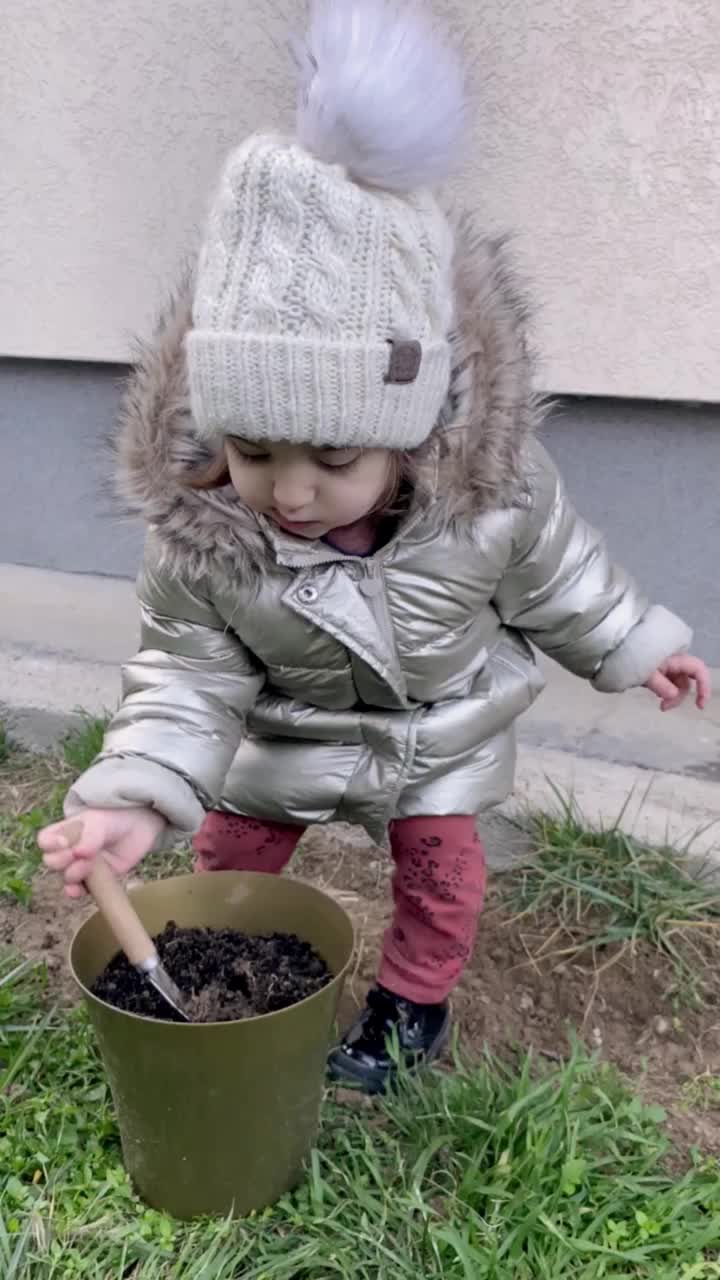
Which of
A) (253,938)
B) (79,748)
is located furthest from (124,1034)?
(79,748)

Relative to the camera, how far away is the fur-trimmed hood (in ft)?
5.27

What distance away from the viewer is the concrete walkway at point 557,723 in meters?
2.43

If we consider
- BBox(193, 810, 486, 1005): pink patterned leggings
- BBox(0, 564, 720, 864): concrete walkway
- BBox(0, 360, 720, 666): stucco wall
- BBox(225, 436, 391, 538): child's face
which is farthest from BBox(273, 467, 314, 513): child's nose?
BBox(0, 360, 720, 666): stucco wall

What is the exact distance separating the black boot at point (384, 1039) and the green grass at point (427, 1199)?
0.08 metres

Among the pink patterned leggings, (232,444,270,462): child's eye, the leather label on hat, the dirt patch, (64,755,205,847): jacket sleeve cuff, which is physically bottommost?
the dirt patch

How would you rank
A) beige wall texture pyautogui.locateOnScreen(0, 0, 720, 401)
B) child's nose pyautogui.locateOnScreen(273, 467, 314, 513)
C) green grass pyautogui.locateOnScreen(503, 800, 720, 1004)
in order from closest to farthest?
child's nose pyautogui.locateOnScreen(273, 467, 314, 513) < green grass pyautogui.locateOnScreen(503, 800, 720, 1004) < beige wall texture pyautogui.locateOnScreen(0, 0, 720, 401)

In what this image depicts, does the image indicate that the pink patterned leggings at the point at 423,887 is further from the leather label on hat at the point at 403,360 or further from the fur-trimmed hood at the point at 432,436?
the leather label on hat at the point at 403,360

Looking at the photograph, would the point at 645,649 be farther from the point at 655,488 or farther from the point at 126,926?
the point at 655,488

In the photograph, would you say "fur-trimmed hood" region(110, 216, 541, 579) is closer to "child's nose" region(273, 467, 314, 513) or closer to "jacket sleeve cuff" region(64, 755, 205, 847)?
"child's nose" region(273, 467, 314, 513)

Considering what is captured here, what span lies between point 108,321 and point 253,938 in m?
2.47

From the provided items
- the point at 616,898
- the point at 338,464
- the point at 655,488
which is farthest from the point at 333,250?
the point at 655,488

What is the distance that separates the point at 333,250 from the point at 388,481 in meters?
0.35

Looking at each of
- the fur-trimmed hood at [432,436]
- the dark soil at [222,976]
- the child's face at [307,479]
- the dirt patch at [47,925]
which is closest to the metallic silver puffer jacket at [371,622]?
the fur-trimmed hood at [432,436]

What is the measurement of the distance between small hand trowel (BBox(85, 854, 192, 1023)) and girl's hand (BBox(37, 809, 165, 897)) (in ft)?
0.06
